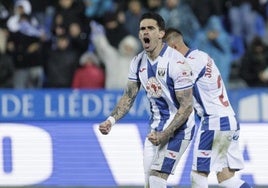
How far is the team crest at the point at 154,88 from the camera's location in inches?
355

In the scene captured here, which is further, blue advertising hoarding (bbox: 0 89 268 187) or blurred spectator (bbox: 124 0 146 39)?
blurred spectator (bbox: 124 0 146 39)

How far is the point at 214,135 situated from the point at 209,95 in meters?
0.40

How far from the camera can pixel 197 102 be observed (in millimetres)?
9609

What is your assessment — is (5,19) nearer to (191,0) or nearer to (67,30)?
(67,30)

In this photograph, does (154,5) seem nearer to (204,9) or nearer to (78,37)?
(204,9)

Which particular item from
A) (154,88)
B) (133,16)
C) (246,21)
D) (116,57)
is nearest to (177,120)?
(154,88)

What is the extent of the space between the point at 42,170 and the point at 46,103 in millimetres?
3573

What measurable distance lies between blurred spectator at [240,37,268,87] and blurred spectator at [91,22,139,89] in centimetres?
180

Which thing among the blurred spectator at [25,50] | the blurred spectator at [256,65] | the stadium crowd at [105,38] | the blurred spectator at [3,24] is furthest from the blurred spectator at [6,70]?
the blurred spectator at [256,65]

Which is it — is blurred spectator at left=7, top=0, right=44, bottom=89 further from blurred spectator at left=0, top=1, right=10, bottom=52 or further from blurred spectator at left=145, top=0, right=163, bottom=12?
blurred spectator at left=145, top=0, right=163, bottom=12

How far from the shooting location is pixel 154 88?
9039 mm

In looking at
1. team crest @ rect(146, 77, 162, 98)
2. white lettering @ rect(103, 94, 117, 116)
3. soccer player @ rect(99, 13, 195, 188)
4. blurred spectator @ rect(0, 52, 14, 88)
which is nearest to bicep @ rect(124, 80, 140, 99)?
soccer player @ rect(99, 13, 195, 188)

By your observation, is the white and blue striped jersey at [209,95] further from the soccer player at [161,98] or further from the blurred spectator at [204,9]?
the blurred spectator at [204,9]

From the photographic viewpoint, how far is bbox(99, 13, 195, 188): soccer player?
29.3 ft
